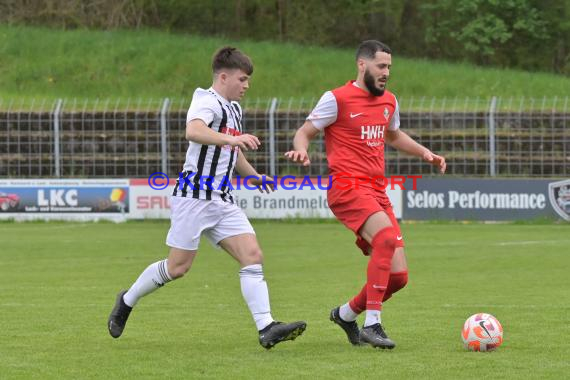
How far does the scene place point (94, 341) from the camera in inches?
344

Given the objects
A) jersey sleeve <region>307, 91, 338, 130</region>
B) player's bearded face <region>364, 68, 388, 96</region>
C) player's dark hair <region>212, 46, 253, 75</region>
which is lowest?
jersey sleeve <region>307, 91, 338, 130</region>

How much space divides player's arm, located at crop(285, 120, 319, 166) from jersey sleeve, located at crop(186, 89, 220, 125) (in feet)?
1.91

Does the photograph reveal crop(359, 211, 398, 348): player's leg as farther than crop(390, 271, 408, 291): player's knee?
No

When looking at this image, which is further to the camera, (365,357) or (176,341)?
(176,341)

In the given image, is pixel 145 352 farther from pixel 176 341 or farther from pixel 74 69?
pixel 74 69

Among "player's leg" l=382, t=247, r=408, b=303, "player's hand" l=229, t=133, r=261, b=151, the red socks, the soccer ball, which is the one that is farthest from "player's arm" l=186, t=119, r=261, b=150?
the soccer ball

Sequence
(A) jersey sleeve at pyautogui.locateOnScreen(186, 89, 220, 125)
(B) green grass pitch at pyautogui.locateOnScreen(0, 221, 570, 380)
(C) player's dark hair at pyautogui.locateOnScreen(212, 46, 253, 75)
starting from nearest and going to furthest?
(B) green grass pitch at pyautogui.locateOnScreen(0, 221, 570, 380) → (A) jersey sleeve at pyautogui.locateOnScreen(186, 89, 220, 125) → (C) player's dark hair at pyautogui.locateOnScreen(212, 46, 253, 75)

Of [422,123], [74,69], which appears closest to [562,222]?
[422,123]

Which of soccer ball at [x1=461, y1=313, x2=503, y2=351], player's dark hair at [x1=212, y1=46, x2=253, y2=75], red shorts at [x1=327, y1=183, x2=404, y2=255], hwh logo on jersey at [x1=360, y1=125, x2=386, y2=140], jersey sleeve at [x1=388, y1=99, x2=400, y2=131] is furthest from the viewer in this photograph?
jersey sleeve at [x1=388, y1=99, x2=400, y2=131]

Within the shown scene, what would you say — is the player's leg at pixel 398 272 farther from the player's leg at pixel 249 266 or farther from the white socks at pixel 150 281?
the white socks at pixel 150 281

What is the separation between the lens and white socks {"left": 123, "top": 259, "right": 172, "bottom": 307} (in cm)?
853

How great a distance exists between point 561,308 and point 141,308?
3703mm

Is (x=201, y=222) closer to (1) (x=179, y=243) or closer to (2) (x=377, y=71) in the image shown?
(1) (x=179, y=243)

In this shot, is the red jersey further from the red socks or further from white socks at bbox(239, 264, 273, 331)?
white socks at bbox(239, 264, 273, 331)
